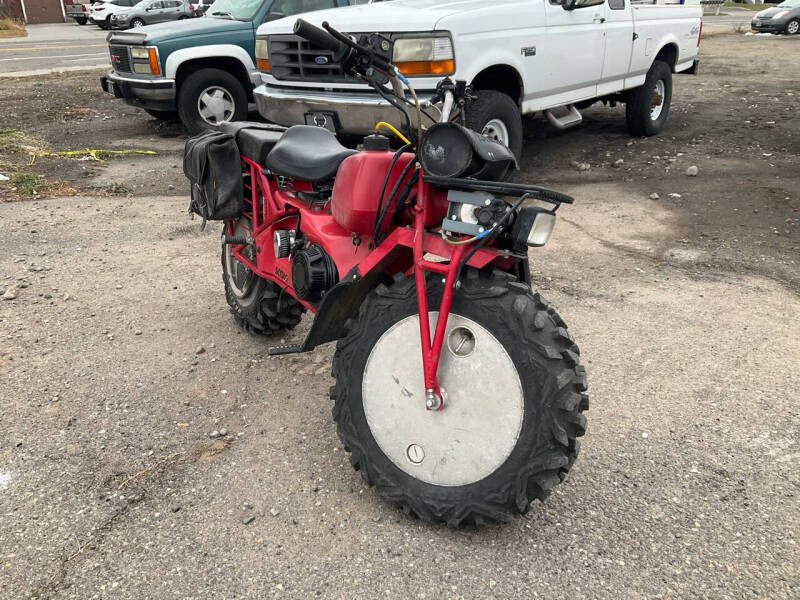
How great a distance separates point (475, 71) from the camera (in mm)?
5969

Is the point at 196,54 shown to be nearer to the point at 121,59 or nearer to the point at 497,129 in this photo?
the point at 121,59

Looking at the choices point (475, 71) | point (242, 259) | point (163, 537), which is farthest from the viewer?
point (475, 71)

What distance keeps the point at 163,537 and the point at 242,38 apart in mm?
7888

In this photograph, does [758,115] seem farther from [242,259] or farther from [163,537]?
[163,537]

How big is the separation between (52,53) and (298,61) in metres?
17.1

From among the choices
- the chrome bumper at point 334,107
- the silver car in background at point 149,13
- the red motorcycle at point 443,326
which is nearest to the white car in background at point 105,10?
the silver car in background at point 149,13

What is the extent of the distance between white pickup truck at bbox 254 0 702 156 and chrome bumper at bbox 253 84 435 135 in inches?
0.4

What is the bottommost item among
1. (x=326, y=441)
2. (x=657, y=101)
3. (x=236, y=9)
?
(x=326, y=441)

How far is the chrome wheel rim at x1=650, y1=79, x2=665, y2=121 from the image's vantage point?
866cm

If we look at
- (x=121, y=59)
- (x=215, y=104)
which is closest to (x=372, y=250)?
(x=215, y=104)

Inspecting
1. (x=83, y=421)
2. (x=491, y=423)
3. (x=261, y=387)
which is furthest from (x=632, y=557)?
(x=83, y=421)

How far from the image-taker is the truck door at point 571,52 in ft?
21.8

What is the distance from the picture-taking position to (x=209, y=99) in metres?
9.02

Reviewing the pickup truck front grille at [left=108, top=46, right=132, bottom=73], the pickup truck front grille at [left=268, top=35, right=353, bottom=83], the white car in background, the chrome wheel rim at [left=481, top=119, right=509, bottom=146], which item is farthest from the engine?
the white car in background
